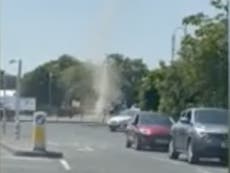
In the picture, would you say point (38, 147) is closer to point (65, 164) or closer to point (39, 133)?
point (39, 133)

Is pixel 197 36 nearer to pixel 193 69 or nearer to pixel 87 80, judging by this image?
pixel 193 69

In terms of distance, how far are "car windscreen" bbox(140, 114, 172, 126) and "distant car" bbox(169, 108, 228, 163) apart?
326 inches

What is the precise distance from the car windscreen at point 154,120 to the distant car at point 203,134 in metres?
8.27

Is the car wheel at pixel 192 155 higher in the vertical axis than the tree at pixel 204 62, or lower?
lower

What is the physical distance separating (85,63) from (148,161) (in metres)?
99.1

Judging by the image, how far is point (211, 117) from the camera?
30.8 meters

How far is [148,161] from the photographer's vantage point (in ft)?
98.9

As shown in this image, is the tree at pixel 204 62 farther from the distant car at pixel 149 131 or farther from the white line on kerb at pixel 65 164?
the white line on kerb at pixel 65 164

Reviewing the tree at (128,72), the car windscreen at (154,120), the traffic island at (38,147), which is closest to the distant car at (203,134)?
the traffic island at (38,147)

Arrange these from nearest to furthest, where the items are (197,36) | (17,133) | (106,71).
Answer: (17,133) < (197,36) < (106,71)

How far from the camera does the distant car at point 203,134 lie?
29547 mm

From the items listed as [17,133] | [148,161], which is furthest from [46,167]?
[17,133]

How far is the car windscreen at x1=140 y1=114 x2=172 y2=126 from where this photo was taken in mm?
40031

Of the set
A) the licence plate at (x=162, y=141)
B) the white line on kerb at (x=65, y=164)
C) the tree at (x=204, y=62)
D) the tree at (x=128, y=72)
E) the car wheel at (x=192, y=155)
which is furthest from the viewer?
the tree at (x=128, y=72)
